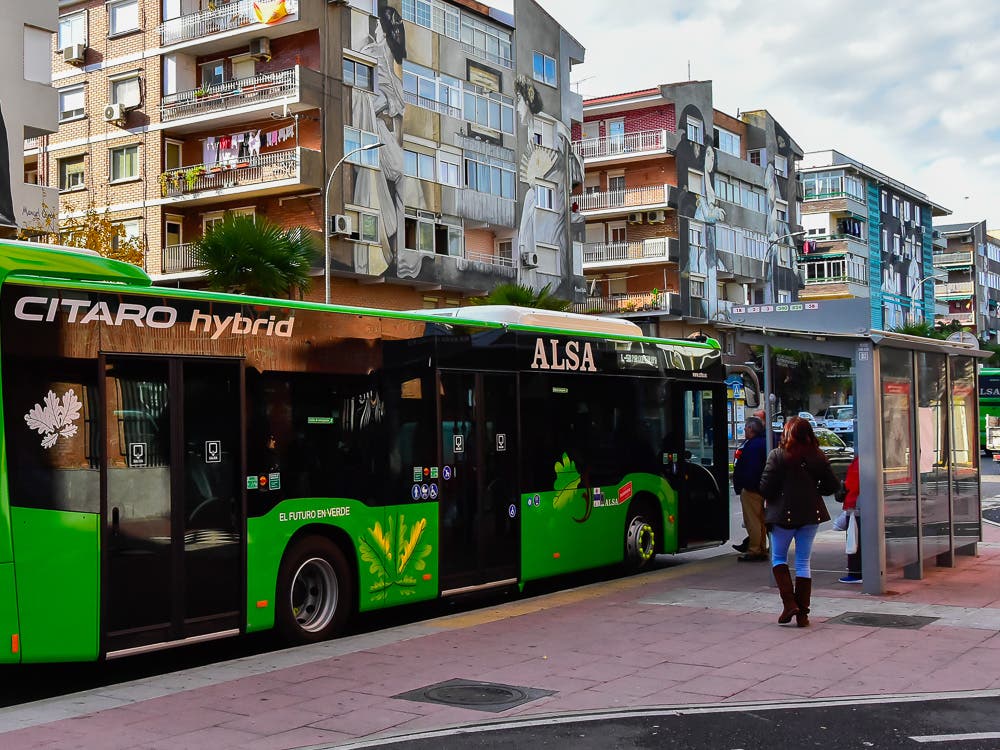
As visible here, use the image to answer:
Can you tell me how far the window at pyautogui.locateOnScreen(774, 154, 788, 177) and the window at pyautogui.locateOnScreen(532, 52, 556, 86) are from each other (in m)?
23.7

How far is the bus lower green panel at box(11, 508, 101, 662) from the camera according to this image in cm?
816

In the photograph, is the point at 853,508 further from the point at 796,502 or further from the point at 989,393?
the point at 989,393

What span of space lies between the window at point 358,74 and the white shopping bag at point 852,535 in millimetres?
31208

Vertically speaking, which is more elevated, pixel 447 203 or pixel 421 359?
pixel 447 203

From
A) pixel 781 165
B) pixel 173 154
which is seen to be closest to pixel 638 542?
pixel 173 154

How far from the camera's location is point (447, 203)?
4447 centimetres

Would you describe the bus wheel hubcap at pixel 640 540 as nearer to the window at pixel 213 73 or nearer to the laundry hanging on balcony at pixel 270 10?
the laundry hanging on balcony at pixel 270 10

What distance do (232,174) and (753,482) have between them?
29.4 metres

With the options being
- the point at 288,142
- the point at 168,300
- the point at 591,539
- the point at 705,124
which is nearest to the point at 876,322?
the point at 705,124

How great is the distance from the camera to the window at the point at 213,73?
42875 mm

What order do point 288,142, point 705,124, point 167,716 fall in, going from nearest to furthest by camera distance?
point 167,716 → point 288,142 → point 705,124

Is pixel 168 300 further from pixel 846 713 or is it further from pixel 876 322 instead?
pixel 876 322

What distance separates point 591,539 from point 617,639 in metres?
3.87

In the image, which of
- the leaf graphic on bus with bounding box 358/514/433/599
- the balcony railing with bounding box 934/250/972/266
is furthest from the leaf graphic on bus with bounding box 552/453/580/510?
the balcony railing with bounding box 934/250/972/266
